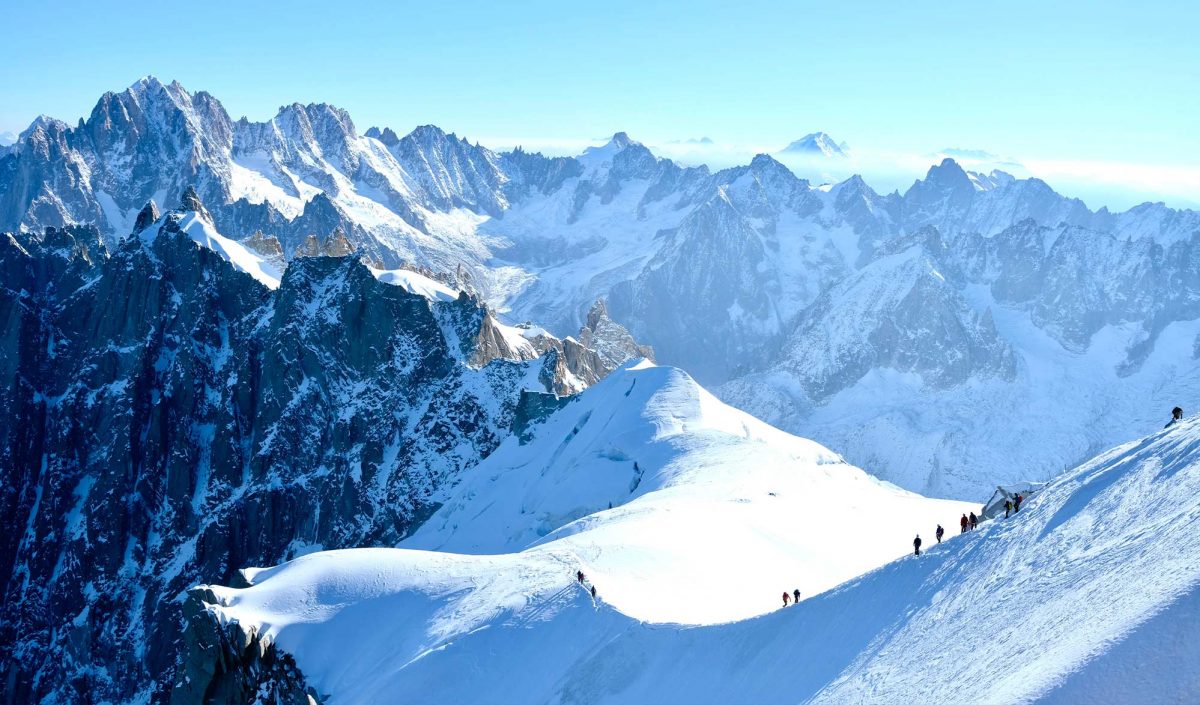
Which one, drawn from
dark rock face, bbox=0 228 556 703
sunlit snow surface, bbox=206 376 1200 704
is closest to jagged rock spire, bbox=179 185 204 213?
dark rock face, bbox=0 228 556 703

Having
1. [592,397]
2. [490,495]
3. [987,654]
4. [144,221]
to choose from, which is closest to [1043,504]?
[987,654]

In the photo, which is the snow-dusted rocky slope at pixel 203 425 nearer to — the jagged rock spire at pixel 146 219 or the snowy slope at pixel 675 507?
the jagged rock spire at pixel 146 219

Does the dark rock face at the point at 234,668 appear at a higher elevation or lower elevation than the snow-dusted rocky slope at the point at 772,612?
higher

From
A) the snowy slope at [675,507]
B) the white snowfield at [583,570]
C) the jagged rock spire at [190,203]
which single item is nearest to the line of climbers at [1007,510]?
the white snowfield at [583,570]

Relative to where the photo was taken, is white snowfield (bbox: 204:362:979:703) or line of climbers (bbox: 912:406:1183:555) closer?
line of climbers (bbox: 912:406:1183:555)

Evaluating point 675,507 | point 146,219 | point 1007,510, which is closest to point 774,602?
point 1007,510

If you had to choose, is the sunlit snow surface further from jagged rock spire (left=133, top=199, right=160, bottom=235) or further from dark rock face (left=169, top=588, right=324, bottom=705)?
jagged rock spire (left=133, top=199, right=160, bottom=235)

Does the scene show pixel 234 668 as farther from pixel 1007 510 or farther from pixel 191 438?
pixel 191 438
